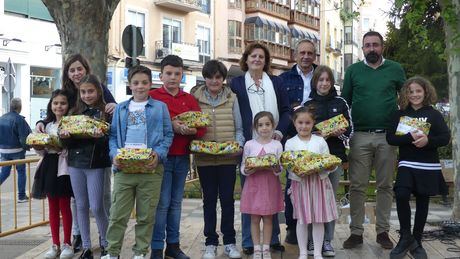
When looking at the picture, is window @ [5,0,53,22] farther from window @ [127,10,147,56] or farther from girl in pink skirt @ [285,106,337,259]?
girl in pink skirt @ [285,106,337,259]

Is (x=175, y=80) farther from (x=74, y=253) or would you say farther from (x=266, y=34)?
(x=266, y=34)

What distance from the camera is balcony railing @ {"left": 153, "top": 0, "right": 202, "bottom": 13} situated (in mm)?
30875

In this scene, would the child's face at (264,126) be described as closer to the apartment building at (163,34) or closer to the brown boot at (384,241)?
the brown boot at (384,241)

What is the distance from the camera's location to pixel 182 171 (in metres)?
5.39

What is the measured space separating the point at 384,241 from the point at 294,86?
6.18ft

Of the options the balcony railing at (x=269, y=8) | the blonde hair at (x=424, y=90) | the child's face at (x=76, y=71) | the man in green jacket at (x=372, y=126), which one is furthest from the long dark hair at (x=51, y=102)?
the balcony railing at (x=269, y=8)

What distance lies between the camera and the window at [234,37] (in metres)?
36.4

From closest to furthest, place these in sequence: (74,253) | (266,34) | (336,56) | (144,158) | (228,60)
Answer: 1. (144,158)
2. (74,253)
3. (228,60)
4. (266,34)
5. (336,56)

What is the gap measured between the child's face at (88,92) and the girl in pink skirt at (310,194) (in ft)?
6.17

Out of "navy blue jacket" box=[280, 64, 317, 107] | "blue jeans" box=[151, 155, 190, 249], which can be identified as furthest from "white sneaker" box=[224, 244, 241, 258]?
"navy blue jacket" box=[280, 64, 317, 107]

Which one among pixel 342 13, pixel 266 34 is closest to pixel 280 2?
pixel 266 34

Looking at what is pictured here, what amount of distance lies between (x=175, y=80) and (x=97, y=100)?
0.78 m

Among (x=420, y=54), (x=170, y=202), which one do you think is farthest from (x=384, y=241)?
(x=420, y=54)

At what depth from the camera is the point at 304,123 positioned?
5.21m
